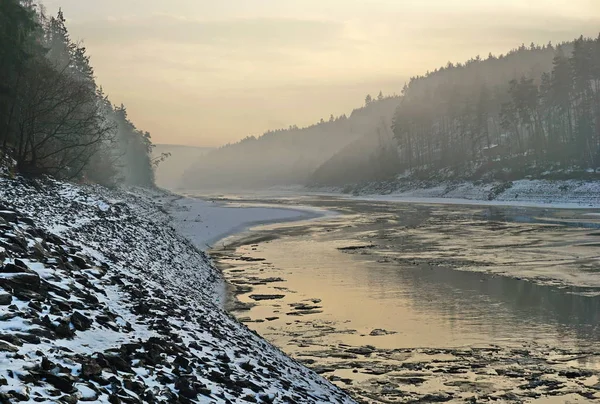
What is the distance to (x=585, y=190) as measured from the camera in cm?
7219

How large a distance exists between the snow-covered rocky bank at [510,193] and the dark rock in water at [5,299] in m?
74.0

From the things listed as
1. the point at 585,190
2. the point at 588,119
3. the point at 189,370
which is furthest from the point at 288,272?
the point at 588,119

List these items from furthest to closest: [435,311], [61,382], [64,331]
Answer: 1. [435,311]
2. [64,331]
3. [61,382]

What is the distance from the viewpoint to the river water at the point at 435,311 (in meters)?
13.6

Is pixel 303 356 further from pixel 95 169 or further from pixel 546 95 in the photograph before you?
pixel 546 95

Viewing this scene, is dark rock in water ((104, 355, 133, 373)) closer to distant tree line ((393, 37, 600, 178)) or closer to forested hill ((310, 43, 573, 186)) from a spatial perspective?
distant tree line ((393, 37, 600, 178))

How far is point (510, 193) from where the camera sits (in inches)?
3270

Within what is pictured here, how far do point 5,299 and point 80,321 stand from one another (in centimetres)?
125

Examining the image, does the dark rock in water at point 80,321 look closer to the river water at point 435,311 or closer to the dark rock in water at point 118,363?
the dark rock in water at point 118,363

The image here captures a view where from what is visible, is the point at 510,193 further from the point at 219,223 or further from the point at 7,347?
the point at 7,347

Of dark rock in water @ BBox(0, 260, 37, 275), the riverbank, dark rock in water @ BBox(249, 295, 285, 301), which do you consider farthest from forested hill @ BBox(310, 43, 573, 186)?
dark rock in water @ BBox(0, 260, 37, 275)

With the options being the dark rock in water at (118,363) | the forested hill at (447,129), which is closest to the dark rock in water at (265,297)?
the dark rock in water at (118,363)

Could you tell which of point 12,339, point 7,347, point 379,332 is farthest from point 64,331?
point 379,332

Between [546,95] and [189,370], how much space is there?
4125 inches
